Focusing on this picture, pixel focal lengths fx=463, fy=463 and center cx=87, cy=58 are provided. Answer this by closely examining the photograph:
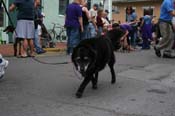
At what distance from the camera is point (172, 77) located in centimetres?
1005

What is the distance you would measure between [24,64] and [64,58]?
7.21 ft

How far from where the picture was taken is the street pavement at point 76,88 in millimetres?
6652

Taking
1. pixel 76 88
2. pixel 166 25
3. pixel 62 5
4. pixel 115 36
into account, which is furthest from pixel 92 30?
pixel 62 5

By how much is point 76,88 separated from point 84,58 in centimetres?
106

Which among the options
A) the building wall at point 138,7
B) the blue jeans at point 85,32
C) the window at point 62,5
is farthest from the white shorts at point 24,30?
the building wall at point 138,7

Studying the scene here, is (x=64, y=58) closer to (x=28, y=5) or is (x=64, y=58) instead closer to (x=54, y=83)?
(x=28, y=5)

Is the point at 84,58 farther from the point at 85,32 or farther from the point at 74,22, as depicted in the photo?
the point at 85,32

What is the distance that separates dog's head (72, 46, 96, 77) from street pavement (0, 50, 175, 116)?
0.50m

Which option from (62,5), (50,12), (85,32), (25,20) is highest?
(62,5)

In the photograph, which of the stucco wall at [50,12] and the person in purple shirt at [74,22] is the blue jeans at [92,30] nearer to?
the person in purple shirt at [74,22]

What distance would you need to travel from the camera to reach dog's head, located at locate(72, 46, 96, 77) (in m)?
7.29

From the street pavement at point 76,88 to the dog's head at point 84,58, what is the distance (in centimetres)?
50

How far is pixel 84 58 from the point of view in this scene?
23.9ft

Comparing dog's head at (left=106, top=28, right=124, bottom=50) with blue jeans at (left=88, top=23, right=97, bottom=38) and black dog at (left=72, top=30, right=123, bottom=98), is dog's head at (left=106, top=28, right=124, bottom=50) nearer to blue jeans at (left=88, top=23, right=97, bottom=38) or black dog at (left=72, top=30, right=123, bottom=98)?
black dog at (left=72, top=30, right=123, bottom=98)
